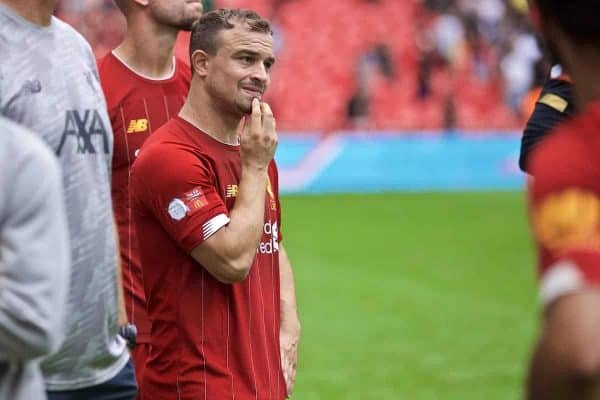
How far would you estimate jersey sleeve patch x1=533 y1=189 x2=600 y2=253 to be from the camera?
2.26m

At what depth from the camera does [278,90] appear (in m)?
28.5

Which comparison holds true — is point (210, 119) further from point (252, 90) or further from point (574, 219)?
point (574, 219)

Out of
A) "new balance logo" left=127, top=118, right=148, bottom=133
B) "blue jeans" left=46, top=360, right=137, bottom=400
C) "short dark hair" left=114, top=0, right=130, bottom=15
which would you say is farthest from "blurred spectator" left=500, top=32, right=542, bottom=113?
"blue jeans" left=46, top=360, right=137, bottom=400

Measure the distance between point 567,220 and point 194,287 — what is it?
2.15 m

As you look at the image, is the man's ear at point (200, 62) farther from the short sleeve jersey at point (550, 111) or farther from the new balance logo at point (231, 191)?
the short sleeve jersey at point (550, 111)

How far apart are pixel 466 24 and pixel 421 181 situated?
8.53m

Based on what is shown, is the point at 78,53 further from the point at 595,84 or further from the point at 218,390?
the point at 595,84

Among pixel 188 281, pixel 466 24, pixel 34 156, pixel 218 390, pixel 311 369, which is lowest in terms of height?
pixel 311 369

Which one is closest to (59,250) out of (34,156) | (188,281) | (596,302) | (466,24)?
(34,156)

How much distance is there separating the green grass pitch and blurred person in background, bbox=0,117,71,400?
629cm

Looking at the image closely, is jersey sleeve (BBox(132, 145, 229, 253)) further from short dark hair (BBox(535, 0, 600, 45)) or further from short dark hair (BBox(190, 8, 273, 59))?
short dark hair (BBox(535, 0, 600, 45))

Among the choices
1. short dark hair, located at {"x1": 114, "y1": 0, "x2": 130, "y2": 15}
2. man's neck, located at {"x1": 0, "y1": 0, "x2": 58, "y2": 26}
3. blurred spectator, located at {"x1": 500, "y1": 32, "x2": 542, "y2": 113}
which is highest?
blurred spectator, located at {"x1": 500, "y1": 32, "x2": 542, "y2": 113}

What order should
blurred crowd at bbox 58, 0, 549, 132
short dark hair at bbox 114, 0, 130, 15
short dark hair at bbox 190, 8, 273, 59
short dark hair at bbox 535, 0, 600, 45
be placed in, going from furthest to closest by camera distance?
blurred crowd at bbox 58, 0, 549, 132 → short dark hair at bbox 114, 0, 130, 15 → short dark hair at bbox 190, 8, 273, 59 → short dark hair at bbox 535, 0, 600, 45

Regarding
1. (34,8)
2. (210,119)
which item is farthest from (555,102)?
(34,8)
